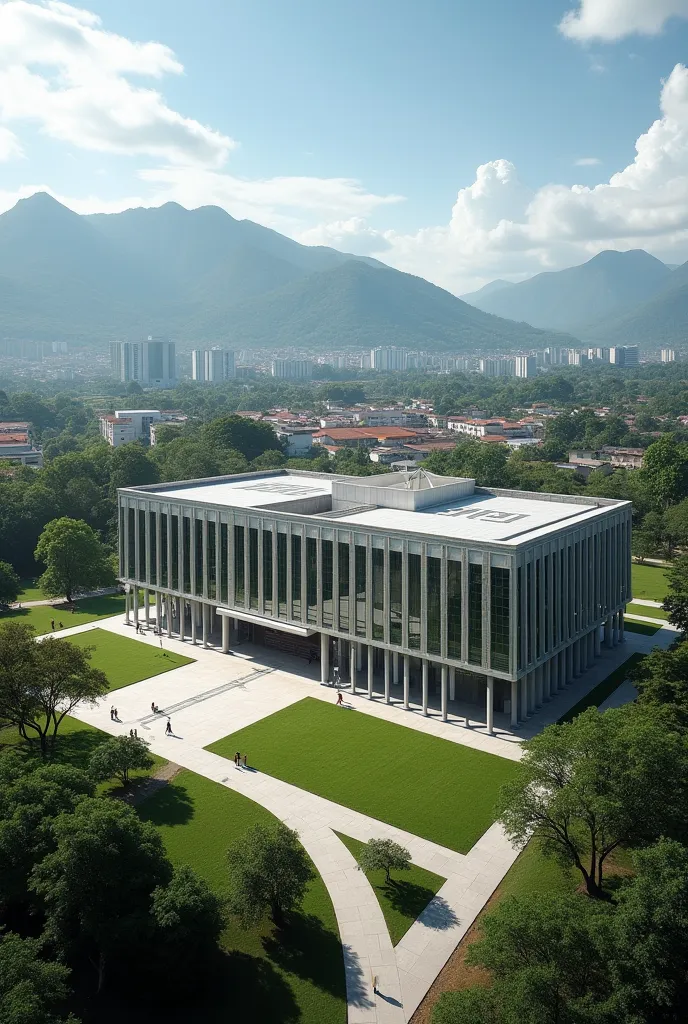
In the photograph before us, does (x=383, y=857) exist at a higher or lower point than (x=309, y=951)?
higher

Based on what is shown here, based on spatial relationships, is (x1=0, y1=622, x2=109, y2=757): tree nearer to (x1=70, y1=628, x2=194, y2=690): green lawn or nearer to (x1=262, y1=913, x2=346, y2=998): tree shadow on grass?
(x1=70, y1=628, x2=194, y2=690): green lawn

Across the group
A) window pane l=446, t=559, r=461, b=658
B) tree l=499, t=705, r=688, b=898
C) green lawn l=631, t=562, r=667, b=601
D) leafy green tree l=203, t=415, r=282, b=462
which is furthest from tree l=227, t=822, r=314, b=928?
leafy green tree l=203, t=415, r=282, b=462

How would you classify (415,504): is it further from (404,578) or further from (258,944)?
(258,944)

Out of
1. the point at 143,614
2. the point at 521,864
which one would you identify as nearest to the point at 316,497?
the point at 143,614

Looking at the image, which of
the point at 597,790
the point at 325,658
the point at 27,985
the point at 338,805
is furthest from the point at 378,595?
the point at 27,985

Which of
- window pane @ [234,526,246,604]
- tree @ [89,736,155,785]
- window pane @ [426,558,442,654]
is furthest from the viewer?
window pane @ [234,526,246,604]

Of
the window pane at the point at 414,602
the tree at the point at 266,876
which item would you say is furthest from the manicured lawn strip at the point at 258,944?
the window pane at the point at 414,602
